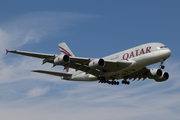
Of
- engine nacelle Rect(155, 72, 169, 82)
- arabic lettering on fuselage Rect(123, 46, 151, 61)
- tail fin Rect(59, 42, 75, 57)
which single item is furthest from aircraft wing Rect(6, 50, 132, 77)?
engine nacelle Rect(155, 72, 169, 82)

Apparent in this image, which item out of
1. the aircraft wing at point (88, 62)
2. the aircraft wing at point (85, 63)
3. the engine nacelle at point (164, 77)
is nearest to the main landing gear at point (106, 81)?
the aircraft wing at point (85, 63)

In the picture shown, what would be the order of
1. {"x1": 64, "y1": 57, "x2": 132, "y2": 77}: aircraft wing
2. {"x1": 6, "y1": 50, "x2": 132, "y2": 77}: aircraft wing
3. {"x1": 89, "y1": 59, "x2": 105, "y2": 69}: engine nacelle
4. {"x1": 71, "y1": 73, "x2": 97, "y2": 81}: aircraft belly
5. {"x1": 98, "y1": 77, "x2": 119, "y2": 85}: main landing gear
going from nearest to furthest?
{"x1": 6, "y1": 50, "x2": 132, "y2": 77}: aircraft wing
{"x1": 89, "y1": 59, "x2": 105, "y2": 69}: engine nacelle
{"x1": 64, "y1": 57, "x2": 132, "y2": 77}: aircraft wing
{"x1": 98, "y1": 77, "x2": 119, "y2": 85}: main landing gear
{"x1": 71, "y1": 73, "x2": 97, "y2": 81}: aircraft belly

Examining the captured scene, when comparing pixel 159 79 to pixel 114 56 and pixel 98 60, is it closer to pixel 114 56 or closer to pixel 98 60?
pixel 114 56

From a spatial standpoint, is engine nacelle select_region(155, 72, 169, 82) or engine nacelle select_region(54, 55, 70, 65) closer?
engine nacelle select_region(54, 55, 70, 65)

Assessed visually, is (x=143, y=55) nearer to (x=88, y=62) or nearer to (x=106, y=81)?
(x=88, y=62)

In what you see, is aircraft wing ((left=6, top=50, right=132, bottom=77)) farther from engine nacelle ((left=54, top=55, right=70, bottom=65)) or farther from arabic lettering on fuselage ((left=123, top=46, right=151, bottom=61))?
arabic lettering on fuselage ((left=123, top=46, right=151, bottom=61))

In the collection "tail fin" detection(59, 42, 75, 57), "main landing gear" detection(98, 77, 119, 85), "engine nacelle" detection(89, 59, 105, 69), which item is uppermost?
"tail fin" detection(59, 42, 75, 57)

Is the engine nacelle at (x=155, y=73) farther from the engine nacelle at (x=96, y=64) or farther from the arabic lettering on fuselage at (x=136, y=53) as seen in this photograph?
the engine nacelle at (x=96, y=64)

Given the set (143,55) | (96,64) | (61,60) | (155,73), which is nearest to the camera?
(61,60)

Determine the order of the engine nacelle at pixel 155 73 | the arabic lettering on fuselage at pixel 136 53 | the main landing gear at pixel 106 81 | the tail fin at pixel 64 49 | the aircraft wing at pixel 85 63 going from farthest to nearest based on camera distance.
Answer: the tail fin at pixel 64 49 → the engine nacelle at pixel 155 73 → the main landing gear at pixel 106 81 → the arabic lettering on fuselage at pixel 136 53 → the aircraft wing at pixel 85 63

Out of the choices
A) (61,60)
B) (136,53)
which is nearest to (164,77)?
(136,53)

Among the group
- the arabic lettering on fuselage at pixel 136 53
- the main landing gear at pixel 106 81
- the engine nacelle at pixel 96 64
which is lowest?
the main landing gear at pixel 106 81

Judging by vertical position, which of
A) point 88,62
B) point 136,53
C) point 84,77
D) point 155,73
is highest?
point 136,53

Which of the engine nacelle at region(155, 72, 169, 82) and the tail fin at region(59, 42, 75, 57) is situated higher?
the tail fin at region(59, 42, 75, 57)
